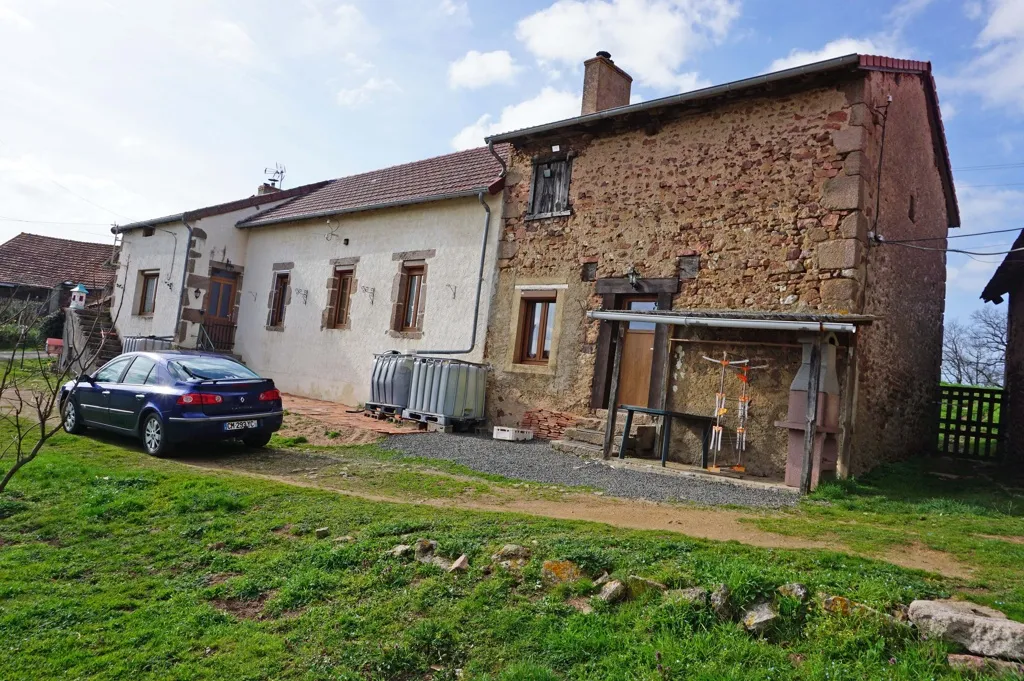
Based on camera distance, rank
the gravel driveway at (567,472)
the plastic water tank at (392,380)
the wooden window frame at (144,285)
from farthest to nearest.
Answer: the wooden window frame at (144,285) → the plastic water tank at (392,380) → the gravel driveway at (567,472)

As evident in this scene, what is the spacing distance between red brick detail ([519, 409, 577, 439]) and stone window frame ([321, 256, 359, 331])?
18.9 ft

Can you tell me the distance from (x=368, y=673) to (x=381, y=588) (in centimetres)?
84

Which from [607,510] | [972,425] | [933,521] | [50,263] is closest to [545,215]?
[607,510]

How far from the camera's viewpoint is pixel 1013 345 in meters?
13.9

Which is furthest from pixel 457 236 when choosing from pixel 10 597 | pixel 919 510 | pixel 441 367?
pixel 10 597

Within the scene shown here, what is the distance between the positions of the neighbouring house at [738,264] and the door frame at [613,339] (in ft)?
0.11

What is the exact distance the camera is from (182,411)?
338 inches

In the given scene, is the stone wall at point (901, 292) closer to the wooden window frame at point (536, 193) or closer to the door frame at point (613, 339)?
the door frame at point (613, 339)

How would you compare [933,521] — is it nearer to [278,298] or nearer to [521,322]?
[521,322]

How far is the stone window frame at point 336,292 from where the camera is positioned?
1568 cm

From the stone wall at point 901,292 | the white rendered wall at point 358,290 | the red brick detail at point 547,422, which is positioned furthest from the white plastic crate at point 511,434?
the stone wall at point 901,292

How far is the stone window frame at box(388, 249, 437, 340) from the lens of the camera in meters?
14.1

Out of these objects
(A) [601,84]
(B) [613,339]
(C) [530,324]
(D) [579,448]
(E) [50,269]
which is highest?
(A) [601,84]

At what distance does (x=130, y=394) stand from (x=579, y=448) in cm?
629
